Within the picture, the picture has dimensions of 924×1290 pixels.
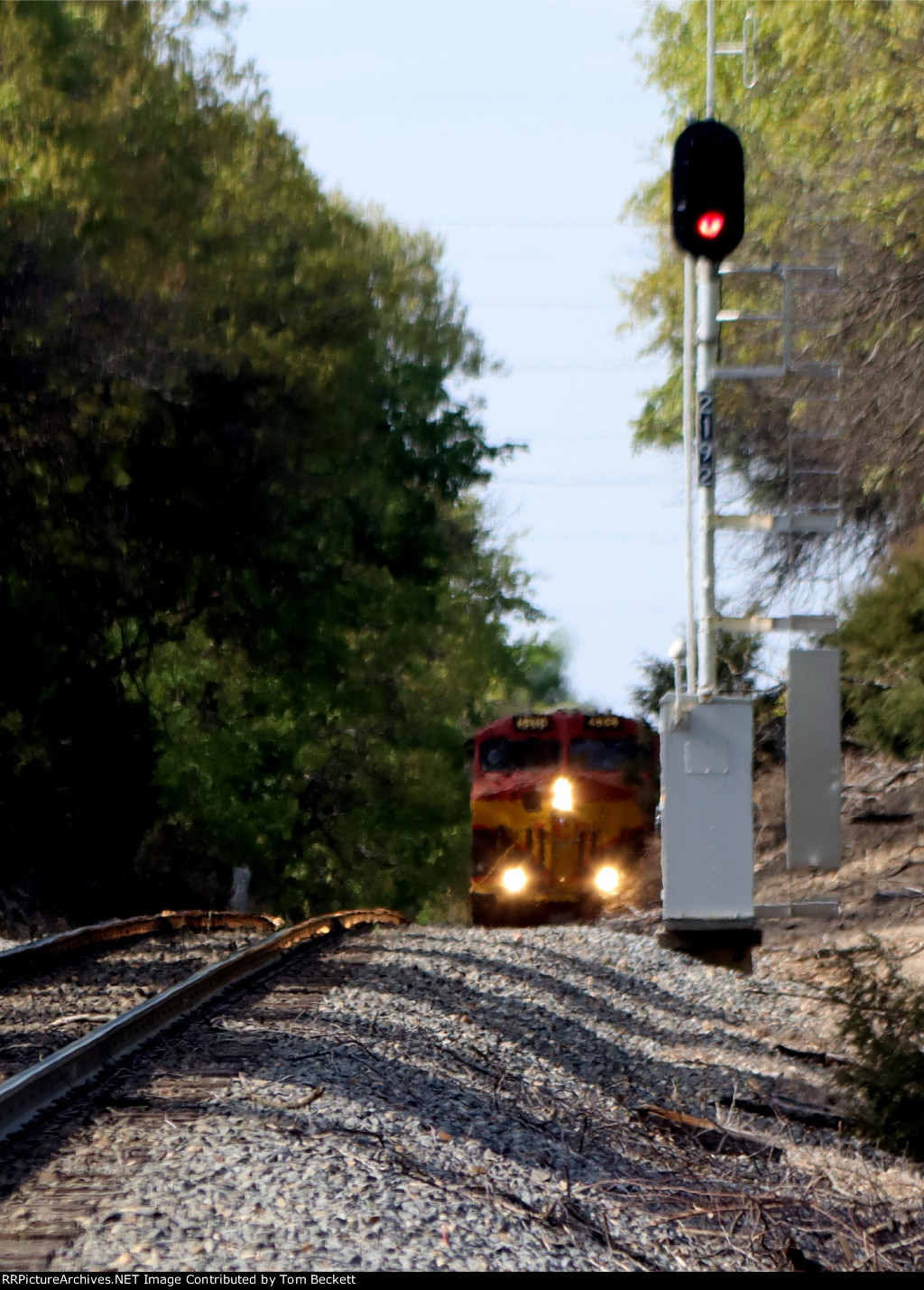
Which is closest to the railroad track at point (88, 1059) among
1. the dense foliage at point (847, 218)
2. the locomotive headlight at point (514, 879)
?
the locomotive headlight at point (514, 879)

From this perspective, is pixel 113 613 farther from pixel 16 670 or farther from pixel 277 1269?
pixel 277 1269

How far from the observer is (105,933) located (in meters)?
14.9

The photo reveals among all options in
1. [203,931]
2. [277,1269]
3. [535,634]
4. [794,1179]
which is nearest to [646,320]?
[203,931]

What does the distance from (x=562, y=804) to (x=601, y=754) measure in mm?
818

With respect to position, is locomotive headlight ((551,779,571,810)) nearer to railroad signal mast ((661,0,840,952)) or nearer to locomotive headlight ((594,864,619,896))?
locomotive headlight ((594,864,619,896))

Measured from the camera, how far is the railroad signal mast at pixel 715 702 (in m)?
7.22

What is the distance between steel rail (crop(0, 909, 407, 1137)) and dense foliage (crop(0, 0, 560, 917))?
36.1 ft

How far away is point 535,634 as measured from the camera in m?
61.8

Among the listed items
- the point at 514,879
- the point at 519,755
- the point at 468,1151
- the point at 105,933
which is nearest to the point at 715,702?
the point at 468,1151

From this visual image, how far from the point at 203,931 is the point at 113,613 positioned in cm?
983

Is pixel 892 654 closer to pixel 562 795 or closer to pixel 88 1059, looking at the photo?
pixel 562 795

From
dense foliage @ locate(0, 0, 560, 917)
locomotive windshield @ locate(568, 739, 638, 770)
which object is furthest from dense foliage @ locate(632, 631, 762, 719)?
dense foliage @ locate(0, 0, 560, 917)

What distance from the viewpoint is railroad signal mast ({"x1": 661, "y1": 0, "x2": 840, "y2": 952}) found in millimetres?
7223

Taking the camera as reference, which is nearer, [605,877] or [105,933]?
[105,933]
